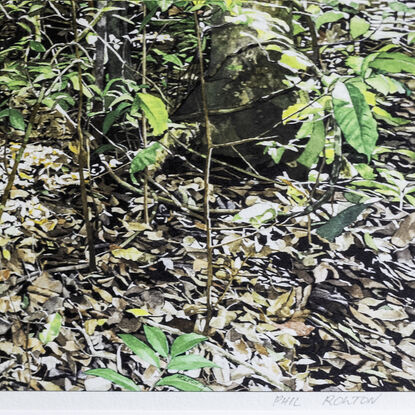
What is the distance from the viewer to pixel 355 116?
1.11 m

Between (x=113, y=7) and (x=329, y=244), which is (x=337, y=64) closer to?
(x=329, y=244)

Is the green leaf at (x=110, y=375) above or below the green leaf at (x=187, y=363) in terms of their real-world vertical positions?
below

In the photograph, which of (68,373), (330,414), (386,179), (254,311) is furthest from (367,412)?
(68,373)

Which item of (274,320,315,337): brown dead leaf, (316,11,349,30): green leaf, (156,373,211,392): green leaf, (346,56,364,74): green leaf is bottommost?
(156,373,211,392): green leaf

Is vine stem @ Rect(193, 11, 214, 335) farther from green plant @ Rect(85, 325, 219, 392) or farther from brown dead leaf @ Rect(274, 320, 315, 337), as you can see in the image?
brown dead leaf @ Rect(274, 320, 315, 337)

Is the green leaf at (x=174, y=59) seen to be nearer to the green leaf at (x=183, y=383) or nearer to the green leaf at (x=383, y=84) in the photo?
the green leaf at (x=383, y=84)

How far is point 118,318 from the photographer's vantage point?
1.14m

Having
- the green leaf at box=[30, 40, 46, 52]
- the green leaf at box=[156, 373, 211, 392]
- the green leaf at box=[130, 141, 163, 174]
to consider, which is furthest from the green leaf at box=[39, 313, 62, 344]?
the green leaf at box=[30, 40, 46, 52]

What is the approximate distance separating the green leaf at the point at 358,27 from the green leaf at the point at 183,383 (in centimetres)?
93

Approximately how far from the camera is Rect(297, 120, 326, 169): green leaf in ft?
→ 3.81

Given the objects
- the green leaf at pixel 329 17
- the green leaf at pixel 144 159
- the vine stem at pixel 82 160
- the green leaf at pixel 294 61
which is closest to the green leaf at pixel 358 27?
the green leaf at pixel 329 17

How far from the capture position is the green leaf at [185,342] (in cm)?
112

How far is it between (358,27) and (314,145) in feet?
1.01

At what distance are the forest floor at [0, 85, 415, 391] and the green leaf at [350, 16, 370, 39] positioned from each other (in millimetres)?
202
